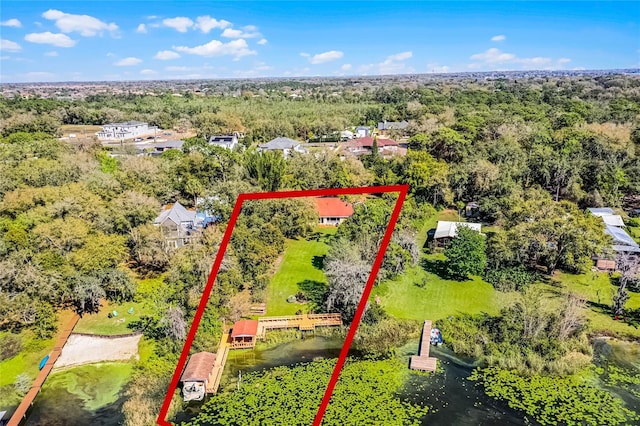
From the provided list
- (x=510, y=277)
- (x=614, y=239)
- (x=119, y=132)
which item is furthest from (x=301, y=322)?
(x=119, y=132)

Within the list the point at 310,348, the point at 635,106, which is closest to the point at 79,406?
the point at 310,348

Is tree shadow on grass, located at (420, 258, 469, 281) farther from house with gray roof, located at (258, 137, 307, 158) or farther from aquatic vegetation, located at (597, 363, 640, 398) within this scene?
house with gray roof, located at (258, 137, 307, 158)

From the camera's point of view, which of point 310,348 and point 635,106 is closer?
point 310,348

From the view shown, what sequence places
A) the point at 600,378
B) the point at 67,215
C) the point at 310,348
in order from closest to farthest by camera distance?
1. the point at 600,378
2. the point at 310,348
3. the point at 67,215

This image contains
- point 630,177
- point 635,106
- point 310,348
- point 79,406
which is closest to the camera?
point 79,406

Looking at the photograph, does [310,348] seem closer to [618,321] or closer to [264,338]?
[264,338]

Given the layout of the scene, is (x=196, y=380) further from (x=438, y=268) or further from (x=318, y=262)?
(x=438, y=268)
